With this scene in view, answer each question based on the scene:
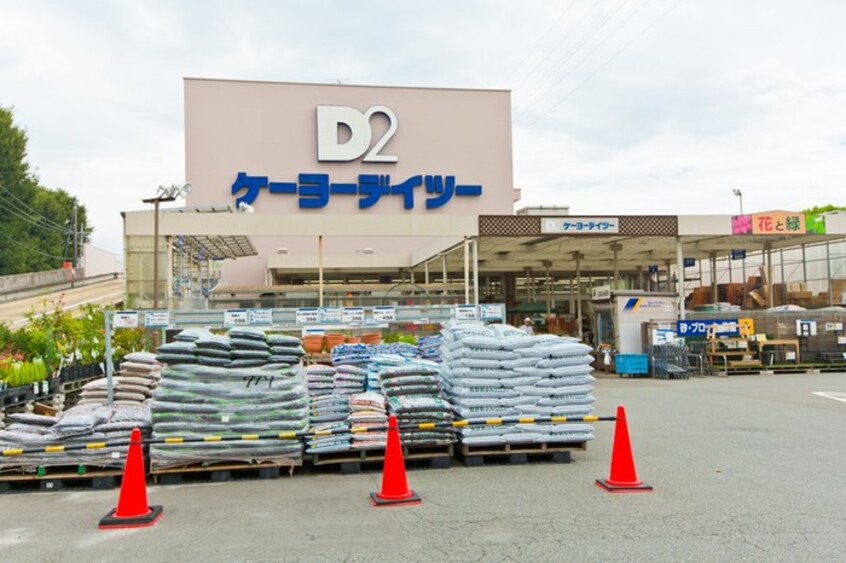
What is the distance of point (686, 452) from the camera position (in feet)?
31.8

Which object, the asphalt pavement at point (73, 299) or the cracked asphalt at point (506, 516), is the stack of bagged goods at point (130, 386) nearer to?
the cracked asphalt at point (506, 516)

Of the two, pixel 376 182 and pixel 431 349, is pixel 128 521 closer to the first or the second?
pixel 431 349

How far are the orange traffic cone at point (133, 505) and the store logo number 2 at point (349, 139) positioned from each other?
37.2 m

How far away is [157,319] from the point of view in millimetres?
12406

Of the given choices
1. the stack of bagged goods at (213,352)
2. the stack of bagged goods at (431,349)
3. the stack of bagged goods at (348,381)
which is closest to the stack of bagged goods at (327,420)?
the stack of bagged goods at (348,381)

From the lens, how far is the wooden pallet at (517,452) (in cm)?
907

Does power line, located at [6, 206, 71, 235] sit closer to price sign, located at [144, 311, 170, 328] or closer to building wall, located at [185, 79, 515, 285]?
building wall, located at [185, 79, 515, 285]

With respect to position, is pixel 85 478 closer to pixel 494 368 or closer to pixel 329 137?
pixel 494 368

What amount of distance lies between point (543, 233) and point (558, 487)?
50.7 feet

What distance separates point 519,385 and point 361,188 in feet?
115

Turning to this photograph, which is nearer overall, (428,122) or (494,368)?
(494,368)

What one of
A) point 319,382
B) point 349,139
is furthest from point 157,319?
point 349,139

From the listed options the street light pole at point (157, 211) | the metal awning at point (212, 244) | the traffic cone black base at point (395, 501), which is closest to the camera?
the traffic cone black base at point (395, 501)

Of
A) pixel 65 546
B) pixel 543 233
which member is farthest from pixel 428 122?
pixel 65 546
